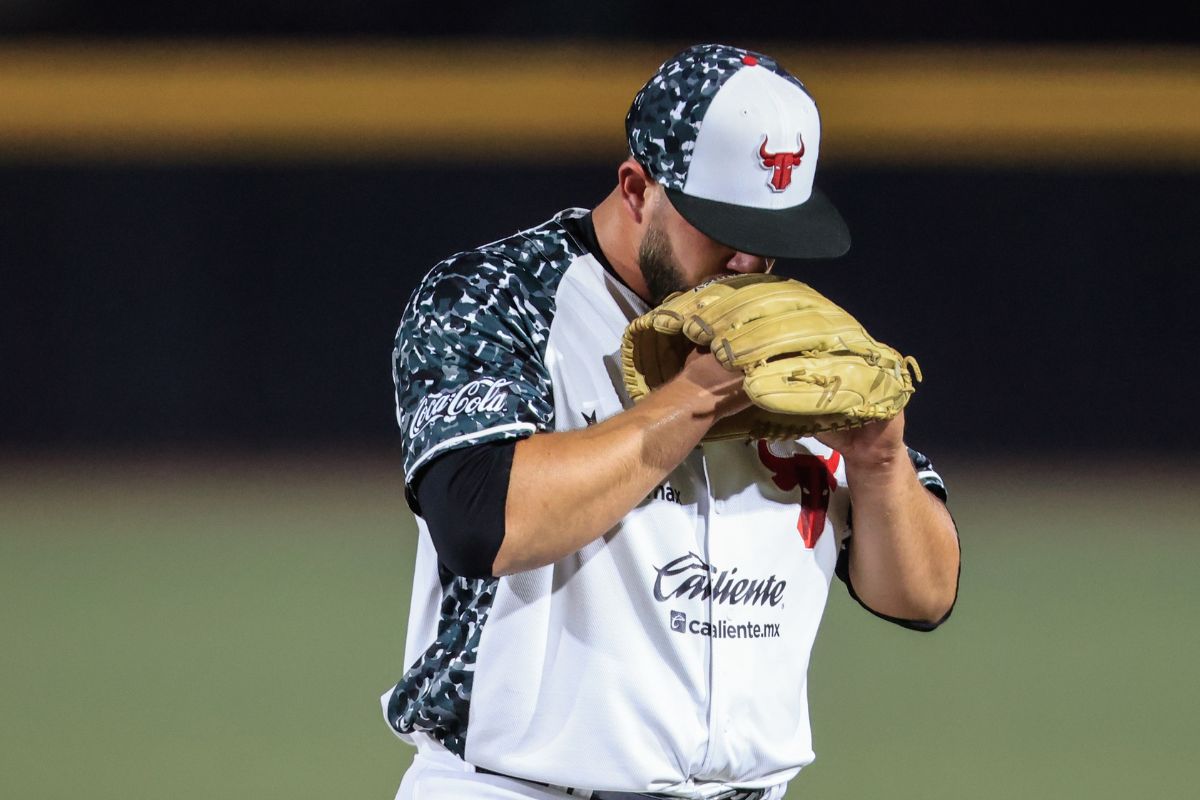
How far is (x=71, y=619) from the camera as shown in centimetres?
521

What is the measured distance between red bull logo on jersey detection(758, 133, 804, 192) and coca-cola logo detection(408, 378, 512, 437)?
15.6 inches

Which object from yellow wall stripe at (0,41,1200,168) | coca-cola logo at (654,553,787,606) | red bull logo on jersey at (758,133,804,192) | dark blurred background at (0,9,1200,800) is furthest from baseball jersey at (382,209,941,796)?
yellow wall stripe at (0,41,1200,168)

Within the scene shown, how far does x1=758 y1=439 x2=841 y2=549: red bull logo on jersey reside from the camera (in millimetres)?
1837

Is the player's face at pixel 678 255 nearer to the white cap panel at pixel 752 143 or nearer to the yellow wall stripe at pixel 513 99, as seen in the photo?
the white cap panel at pixel 752 143

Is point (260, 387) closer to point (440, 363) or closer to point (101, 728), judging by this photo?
point (101, 728)

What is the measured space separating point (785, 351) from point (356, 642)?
3.67m

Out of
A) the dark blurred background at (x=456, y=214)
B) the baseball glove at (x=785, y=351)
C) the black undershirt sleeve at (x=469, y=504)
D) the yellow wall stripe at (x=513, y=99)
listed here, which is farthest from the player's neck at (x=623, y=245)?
the yellow wall stripe at (x=513, y=99)

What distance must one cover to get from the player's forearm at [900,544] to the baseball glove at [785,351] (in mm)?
119

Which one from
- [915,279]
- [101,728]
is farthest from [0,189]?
[915,279]

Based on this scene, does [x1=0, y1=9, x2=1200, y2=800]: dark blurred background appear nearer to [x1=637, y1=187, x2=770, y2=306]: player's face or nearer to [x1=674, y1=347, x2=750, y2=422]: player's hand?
[x1=637, y1=187, x2=770, y2=306]: player's face

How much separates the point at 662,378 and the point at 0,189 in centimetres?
617

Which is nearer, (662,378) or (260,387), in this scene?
(662,378)

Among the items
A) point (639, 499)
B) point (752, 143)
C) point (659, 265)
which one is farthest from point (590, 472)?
point (752, 143)

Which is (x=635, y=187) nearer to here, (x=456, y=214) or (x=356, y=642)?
(x=356, y=642)
